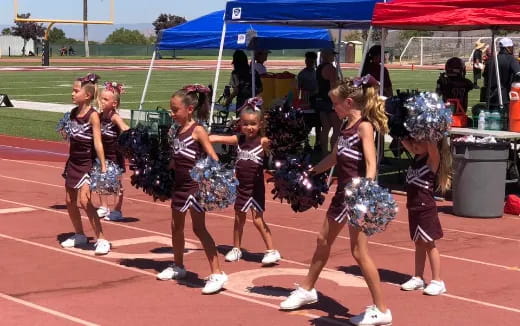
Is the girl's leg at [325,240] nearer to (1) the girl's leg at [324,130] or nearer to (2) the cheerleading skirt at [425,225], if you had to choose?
(2) the cheerleading skirt at [425,225]

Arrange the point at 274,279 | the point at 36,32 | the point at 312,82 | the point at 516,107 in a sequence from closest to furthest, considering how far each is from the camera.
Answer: the point at 274,279 → the point at 516,107 → the point at 312,82 → the point at 36,32

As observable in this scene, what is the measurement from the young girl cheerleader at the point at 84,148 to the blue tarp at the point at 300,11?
16.0 feet

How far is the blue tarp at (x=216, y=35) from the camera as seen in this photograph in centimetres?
1672

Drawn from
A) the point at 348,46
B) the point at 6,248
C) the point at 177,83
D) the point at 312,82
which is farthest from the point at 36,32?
the point at 6,248

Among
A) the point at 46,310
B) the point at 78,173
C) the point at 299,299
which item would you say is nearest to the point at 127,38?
the point at 78,173

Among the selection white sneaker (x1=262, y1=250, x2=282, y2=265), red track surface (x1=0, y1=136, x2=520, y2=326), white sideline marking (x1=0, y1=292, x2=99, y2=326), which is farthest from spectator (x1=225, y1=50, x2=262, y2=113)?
white sideline marking (x1=0, y1=292, x2=99, y2=326)

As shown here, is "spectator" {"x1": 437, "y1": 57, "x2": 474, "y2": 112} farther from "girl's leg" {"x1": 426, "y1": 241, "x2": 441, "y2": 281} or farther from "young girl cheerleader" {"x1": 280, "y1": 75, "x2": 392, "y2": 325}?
"young girl cheerleader" {"x1": 280, "y1": 75, "x2": 392, "y2": 325}

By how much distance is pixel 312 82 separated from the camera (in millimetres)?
16328

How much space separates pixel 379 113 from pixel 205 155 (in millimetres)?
1509

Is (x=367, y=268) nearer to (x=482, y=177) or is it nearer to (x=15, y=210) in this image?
(x=482, y=177)

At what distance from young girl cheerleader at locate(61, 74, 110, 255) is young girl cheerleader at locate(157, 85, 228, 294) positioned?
1441 mm

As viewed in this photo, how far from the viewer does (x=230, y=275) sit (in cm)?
742

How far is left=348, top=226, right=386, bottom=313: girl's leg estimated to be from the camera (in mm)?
5809

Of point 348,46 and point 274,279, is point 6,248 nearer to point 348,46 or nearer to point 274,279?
point 274,279
